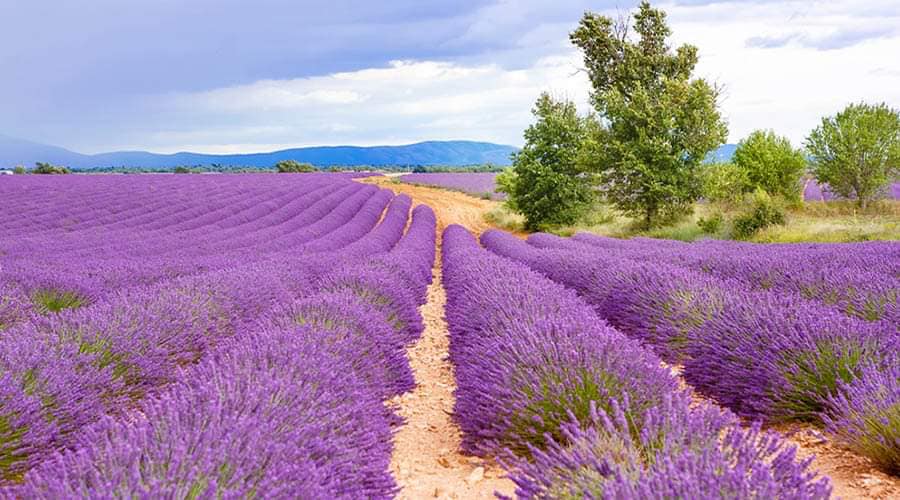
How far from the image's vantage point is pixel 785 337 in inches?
113

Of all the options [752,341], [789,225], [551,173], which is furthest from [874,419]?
[551,173]

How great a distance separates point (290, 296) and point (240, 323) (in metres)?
0.92

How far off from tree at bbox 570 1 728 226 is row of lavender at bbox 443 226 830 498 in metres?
14.5

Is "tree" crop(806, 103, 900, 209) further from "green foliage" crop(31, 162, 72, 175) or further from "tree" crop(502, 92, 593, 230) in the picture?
"green foliage" crop(31, 162, 72, 175)

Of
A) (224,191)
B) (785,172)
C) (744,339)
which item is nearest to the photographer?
(744,339)

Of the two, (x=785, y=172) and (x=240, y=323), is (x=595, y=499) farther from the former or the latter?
(x=785, y=172)

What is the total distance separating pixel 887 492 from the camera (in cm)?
197

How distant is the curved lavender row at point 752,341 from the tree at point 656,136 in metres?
13.7

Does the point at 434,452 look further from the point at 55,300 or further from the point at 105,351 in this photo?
the point at 55,300

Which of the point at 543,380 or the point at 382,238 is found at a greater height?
the point at 543,380

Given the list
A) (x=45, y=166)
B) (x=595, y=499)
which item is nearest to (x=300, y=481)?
(x=595, y=499)

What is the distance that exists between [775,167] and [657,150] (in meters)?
11.4

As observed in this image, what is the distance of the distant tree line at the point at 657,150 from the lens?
57.7 ft

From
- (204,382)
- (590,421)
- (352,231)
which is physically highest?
(204,382)
